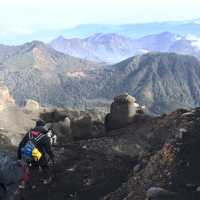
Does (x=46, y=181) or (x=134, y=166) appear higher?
(x=134, y=166)

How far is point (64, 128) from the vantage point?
142 ft

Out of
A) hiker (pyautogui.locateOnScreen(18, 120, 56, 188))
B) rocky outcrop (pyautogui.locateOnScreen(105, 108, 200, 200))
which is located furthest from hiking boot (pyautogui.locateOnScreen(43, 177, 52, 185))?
rocky outcrop (pyautogui.locateOnScreen(105, 108, 200, 200))

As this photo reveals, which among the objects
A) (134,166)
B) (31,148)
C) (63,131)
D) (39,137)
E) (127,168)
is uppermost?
(39,137)

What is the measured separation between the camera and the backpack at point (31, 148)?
77.0 feet

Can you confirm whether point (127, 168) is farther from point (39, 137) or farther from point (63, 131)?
point (63, 131)

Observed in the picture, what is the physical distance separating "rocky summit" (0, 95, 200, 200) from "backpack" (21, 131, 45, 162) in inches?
27.6

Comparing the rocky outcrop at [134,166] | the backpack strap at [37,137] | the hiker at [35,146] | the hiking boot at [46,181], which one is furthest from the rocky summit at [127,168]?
the backpack strap at [37,137]

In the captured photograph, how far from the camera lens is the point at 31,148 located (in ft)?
77.1

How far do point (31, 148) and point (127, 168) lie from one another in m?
6.89

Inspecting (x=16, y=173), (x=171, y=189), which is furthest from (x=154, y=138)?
(x=16, y=173)

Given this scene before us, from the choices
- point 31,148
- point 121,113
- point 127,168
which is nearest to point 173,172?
point 127,168

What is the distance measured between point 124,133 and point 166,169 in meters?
13.4

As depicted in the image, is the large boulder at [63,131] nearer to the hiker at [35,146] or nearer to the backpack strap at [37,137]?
the hiker at [35,146]

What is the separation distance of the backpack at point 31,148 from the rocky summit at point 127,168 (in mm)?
702
